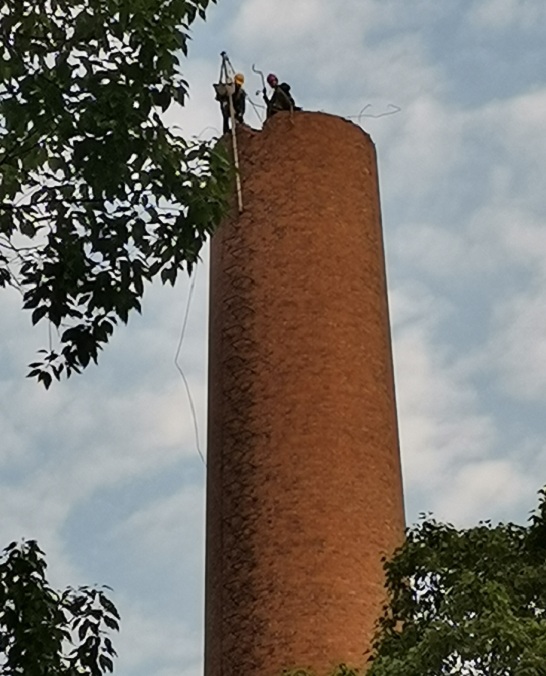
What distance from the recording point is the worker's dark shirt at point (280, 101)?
57.1 ft

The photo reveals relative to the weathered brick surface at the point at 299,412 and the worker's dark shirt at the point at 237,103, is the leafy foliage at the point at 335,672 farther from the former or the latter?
the worker's dark shirt at the point at 237,103

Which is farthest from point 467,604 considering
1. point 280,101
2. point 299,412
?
point 280,101

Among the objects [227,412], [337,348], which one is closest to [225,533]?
[227,412]

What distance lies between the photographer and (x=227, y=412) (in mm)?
15336

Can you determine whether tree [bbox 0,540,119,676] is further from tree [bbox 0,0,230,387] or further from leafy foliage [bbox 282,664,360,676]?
leafy foliage [bbox 282,664,360,676]

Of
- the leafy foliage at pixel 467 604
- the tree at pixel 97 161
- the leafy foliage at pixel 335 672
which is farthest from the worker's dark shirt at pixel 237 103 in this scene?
the tree at pixel 97 161

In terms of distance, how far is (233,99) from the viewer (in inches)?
697

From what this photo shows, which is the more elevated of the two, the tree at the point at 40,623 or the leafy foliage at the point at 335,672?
the leafy foliage at the point at 335,672

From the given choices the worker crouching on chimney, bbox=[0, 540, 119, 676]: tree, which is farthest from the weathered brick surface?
bbox=[0, 540, 119, 676]: tree

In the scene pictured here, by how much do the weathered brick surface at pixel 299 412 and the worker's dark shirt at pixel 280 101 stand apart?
350 mm

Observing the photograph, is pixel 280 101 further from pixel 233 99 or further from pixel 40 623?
pixel 40 623

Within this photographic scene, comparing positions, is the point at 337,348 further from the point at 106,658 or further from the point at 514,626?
the point at 106,658

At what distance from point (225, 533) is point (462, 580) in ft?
17.9

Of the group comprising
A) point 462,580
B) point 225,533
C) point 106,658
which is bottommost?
point 106,658
